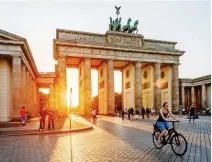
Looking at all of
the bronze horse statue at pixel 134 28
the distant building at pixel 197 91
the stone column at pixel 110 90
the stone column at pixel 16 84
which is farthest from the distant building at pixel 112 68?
the stone column at pixel 16 84

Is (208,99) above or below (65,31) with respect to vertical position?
below

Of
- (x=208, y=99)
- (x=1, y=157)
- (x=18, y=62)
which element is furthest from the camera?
(x=208, y=99)

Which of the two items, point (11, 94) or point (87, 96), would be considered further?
point (87, 96)

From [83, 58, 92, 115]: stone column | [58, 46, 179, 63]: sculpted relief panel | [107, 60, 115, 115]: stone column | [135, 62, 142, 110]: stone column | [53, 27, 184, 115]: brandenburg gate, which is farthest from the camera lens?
[135, 62, 142, 110]: stone column

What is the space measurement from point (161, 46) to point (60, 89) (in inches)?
928

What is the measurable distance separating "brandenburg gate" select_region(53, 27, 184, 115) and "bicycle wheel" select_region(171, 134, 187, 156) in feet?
122

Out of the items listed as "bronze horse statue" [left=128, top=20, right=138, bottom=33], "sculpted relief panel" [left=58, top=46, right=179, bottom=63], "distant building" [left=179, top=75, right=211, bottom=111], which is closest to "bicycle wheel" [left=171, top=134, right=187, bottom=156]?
"sculpted relief panel" [left=58, top=46, right=179, bottom=63]

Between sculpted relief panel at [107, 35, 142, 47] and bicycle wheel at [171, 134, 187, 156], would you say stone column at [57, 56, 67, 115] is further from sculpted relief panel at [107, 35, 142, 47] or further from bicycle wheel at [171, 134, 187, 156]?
bicycle wheel at [171, 134, 187, 156]

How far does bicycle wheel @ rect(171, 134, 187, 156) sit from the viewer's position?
928cm

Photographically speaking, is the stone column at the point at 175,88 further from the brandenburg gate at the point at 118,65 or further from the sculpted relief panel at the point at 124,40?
the sculpted relief panel at the point at 124,40

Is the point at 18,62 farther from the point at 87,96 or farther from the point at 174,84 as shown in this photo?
the point at 174,84

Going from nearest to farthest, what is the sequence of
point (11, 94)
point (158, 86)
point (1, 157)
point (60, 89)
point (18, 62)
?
point (1, 157) < point (18, 62) < point (11, 94) < point (60, 89) < point (158, 86)

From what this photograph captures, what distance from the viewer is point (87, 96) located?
4772 centimetres

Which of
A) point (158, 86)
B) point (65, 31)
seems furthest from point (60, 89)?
point (158, 86)
